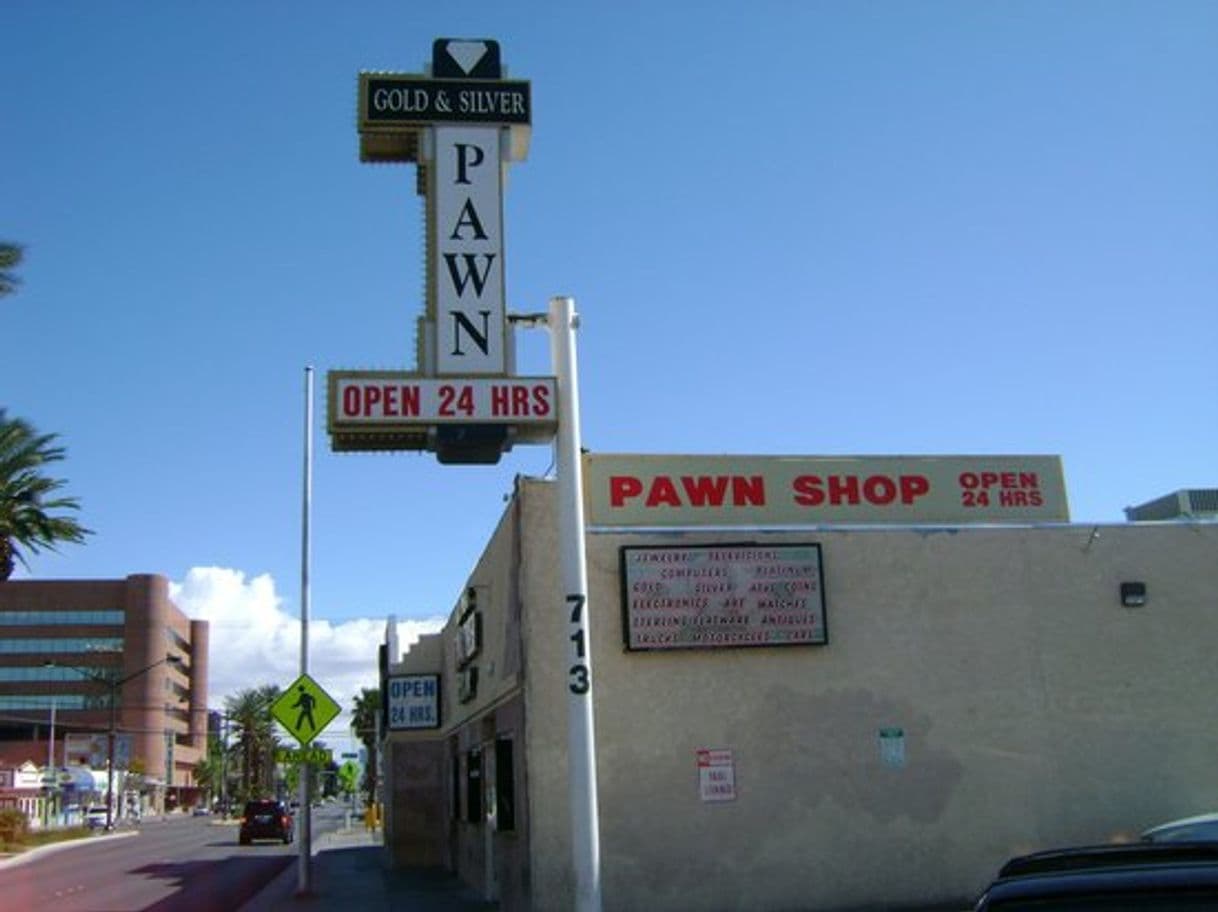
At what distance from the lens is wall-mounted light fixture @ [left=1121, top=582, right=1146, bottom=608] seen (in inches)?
655

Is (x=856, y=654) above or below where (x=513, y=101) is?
below

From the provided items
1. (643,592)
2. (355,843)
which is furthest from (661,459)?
(355,843)

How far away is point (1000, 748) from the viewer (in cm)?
1598

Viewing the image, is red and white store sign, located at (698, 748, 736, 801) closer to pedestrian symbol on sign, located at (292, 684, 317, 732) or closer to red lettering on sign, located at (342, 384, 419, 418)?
red lettering on sign, located at (342, 384, 419, 418)

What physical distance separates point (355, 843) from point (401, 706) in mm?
20744

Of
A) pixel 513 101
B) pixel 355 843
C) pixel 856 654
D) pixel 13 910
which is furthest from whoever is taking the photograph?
pixel 355 843

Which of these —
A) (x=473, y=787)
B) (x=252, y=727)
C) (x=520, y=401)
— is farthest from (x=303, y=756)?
(x=252, y=727)

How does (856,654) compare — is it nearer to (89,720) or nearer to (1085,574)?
(1085,574)

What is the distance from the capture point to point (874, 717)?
1575 centimetres

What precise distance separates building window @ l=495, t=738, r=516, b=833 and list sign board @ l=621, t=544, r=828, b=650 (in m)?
2.45

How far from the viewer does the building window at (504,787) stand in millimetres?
15914

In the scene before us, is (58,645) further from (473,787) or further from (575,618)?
(575,618)

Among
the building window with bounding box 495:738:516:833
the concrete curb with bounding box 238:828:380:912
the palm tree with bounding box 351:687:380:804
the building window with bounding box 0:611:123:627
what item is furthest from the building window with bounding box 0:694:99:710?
the building window with bounding box 495:738:516:833

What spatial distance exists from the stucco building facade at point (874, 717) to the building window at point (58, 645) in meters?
123
